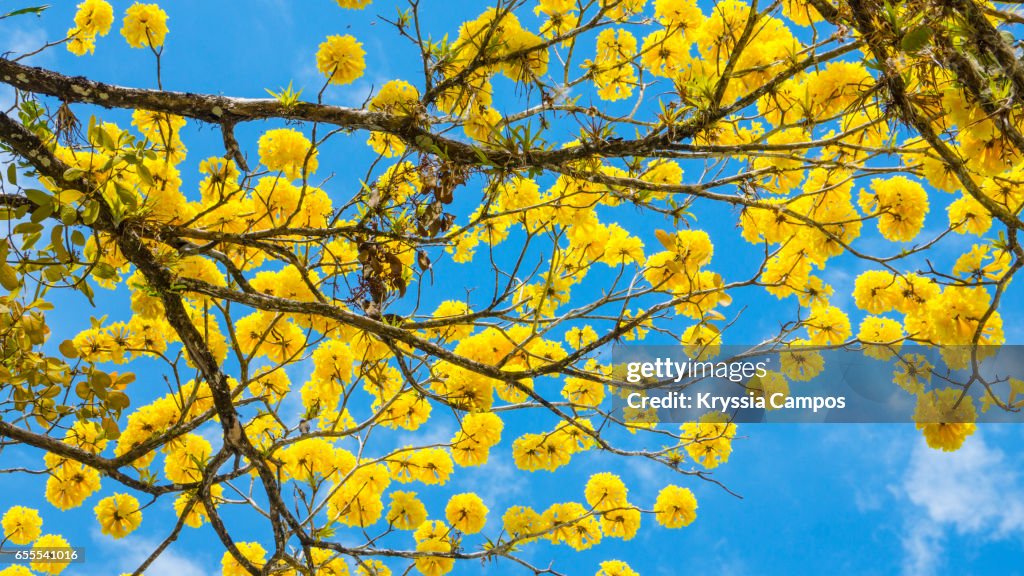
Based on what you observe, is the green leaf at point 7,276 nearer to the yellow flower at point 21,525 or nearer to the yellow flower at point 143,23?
the yellow flower at point 143,23

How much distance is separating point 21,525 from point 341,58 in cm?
361

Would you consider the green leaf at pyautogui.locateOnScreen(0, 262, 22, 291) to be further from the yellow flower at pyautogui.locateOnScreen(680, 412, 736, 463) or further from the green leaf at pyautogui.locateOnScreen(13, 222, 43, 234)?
the yellow flower at pyautogui.locateOnScreen(680, 412, 736, 463)

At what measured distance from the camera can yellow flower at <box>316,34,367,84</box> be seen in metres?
3.17

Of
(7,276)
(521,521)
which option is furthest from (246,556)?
(7,276)

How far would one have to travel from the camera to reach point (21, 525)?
4844 mm

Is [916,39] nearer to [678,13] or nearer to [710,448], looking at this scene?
[678,13]

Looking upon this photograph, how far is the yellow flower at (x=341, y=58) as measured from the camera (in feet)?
10.4

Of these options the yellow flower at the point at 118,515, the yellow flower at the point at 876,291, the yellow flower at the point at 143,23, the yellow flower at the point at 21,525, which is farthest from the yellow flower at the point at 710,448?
the yellow flower at the point at 21,525

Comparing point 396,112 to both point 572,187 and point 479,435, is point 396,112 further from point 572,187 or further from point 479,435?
point 479,435

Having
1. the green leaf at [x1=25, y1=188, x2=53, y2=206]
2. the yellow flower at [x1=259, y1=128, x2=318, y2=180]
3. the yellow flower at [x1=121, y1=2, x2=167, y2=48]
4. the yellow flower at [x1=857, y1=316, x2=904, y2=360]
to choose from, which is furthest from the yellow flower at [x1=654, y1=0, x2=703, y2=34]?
the green leaf at [x1=25, y1=188, x2=53, y2=206]

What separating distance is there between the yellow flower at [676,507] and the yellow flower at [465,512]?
0.98 m

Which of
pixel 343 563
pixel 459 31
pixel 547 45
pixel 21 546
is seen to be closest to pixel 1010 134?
pixel 547 45

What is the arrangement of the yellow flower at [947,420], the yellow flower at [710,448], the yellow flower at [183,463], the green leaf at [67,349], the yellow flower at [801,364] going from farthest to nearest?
the yellow flower at [710,448]
the yellow flower at [183,463]
the yellow flower at [801,364]
the yellow flower at [947,420]
the green leaf at [67,349]

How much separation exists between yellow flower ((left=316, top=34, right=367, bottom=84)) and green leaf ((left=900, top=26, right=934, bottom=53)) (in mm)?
1975
